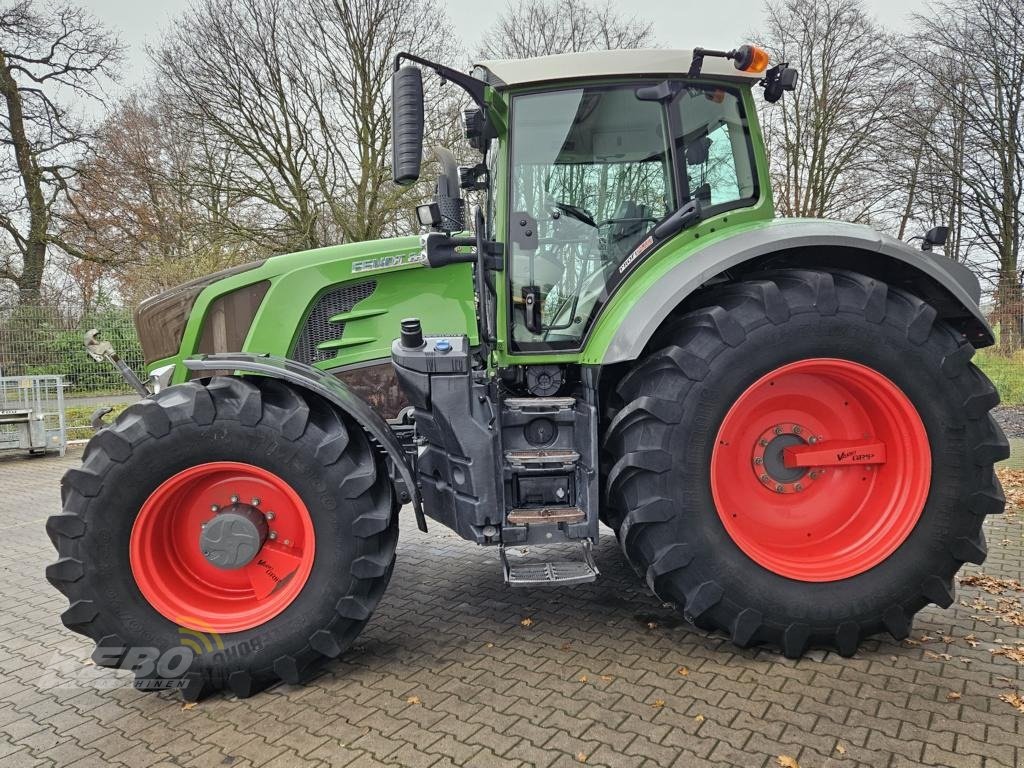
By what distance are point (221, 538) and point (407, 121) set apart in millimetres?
1834

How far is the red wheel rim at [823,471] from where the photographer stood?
2945mm

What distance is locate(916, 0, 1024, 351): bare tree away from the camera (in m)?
14.7

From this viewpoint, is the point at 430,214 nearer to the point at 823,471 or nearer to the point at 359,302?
the point at 359,302

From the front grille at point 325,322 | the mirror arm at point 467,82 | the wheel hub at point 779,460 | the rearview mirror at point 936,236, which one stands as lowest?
the wheel hub at point 779,460

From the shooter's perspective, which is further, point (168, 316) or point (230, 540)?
point (168, 316)

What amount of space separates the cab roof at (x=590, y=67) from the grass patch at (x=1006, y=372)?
31.7ft

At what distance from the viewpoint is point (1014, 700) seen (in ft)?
8.31

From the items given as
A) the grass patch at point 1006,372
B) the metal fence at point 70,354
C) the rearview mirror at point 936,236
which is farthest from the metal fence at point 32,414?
the grass patch at point 1006,372

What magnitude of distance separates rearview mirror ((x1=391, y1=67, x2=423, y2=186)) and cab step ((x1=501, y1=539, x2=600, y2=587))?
1705mm

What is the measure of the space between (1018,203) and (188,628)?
1819cm

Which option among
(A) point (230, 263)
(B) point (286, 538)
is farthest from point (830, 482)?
(A) point (230, 263)

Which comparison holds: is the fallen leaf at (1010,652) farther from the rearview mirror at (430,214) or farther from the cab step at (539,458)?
the rearview mirror at (430,214)

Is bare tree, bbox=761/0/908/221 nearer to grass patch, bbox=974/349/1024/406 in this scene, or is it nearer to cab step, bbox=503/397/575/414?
grass patch, bbox=974/349/1024/406

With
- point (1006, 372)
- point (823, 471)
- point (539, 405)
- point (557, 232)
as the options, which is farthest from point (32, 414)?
point (1006, 372)
